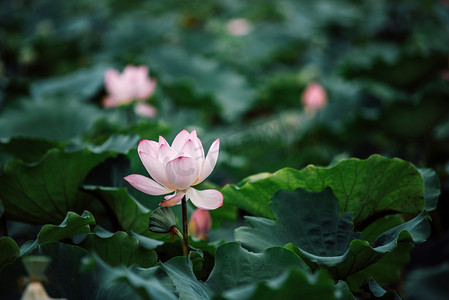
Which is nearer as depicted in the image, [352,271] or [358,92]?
[352,271]

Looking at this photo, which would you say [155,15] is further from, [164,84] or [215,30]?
[164,84]

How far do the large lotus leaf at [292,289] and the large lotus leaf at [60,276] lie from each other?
0.87 feet

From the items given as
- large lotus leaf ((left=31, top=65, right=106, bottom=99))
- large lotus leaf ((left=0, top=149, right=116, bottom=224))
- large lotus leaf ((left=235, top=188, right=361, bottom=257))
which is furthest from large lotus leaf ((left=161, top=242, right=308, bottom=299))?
large lotus leaf ((left=31, top=65, right=106, bottom=99))

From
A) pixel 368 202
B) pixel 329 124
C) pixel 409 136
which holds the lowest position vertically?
pixel 329 124

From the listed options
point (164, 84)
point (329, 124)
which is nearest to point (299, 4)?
point (329, 124)

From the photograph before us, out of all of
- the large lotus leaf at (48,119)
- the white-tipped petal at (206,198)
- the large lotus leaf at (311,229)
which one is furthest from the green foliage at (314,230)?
the large lotus leaf at (48,119)

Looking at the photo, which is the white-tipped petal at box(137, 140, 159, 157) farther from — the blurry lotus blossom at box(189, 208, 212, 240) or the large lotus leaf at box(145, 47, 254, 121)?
the large lotus leaf at box(145, 47, 254, 121)

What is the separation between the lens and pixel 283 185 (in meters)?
0.93

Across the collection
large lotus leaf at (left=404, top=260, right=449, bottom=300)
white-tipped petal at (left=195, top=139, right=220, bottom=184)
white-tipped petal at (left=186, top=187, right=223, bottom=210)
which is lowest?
large lotus leaf at (left=404, top=260, right=449, bottom=300)

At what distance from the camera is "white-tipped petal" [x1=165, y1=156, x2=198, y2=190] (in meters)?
0.74

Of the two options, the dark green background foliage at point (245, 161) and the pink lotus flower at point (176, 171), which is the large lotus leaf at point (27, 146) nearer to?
the dark green background foliage at point (245, 161)

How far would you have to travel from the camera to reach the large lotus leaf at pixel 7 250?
76 cm

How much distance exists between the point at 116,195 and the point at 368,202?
19.6 inches

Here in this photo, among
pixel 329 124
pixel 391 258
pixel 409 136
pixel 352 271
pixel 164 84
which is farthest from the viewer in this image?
pixel 329 124
